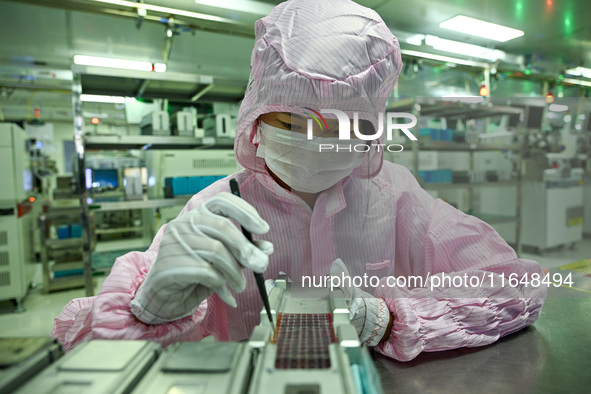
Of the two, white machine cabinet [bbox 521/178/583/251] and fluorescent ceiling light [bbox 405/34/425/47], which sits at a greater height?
fluorescent ceiling light [bbox 405/34/425/47]

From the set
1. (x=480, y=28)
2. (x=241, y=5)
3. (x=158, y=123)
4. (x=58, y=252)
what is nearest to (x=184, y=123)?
(x=158, y=123)

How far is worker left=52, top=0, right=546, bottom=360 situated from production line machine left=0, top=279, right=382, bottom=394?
0.13m

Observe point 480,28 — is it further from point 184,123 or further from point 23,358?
point 23,358

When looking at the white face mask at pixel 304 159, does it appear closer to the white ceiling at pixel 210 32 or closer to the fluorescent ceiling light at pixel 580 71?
the white ceiling at pixel 210 32

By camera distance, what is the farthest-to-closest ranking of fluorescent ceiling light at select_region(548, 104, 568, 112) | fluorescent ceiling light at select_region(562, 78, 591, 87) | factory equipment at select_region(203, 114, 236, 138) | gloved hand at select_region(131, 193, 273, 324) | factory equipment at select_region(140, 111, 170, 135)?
fluorescent ceiling light at select_region(562, 78, 591, 87) → factory equipment at select_region(203, 114, 236, 138) → factory equipment at select_region(140, 111, 170, 135) → fluorescent ceiling light at select_region(548, 104, 568, 112) → gloved hand at select_region(131, 193, 273, 324)

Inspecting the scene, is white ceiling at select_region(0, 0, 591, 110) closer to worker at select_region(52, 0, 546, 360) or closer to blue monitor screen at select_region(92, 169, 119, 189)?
blue monitor screen at select_region(92, 169, 119, 189)

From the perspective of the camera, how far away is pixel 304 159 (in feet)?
2.76

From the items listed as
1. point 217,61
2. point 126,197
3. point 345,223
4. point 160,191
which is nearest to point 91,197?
point 126,197

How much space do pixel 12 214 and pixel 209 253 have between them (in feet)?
13.2

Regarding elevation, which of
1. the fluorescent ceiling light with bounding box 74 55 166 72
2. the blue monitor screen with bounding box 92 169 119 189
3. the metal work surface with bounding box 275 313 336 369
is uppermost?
the fluorescent ceiling light with bounding box 74 55 166 72

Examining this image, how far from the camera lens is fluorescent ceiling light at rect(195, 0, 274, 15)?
344 cm

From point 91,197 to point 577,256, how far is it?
10.5ft

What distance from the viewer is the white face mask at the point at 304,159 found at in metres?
0.77

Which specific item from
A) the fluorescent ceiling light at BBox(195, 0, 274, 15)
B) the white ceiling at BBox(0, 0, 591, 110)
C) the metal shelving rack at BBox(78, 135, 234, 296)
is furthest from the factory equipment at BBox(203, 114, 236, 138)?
the fluorescent ceiling light at BBox(195, 0, 274, 15)
